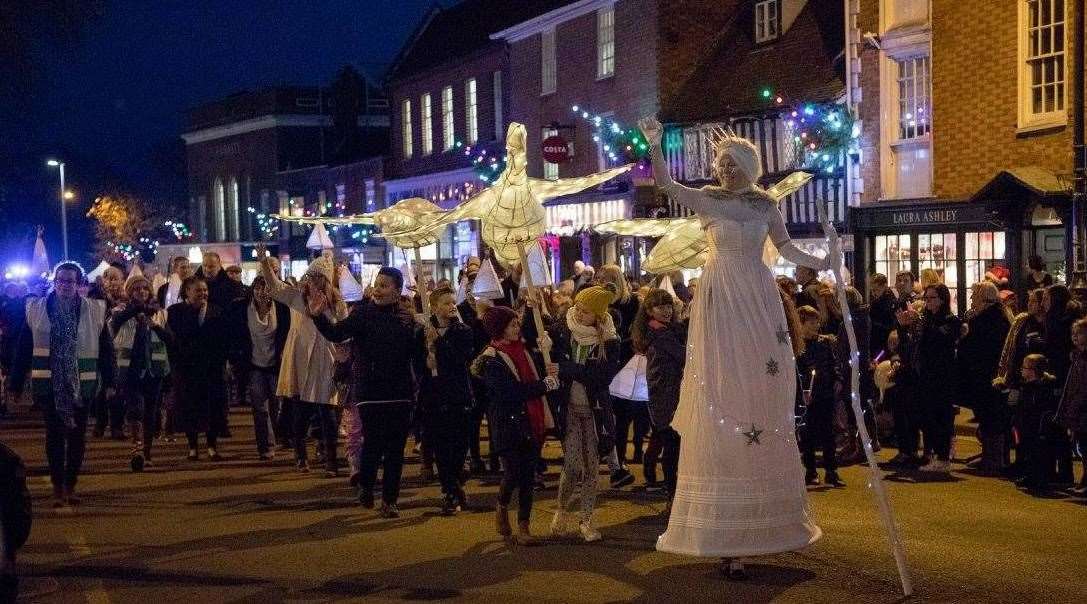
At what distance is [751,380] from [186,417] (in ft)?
28.1

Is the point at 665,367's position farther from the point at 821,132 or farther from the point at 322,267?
the point at 821,132

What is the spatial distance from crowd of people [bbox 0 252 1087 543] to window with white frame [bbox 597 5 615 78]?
59.0ft

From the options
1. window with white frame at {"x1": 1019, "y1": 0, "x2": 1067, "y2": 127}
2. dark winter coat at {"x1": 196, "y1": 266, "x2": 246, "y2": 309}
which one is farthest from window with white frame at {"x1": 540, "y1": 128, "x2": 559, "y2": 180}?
dark winter coat at {"x1": 196, "y1": 266, "x2": 246, "y2": 309}

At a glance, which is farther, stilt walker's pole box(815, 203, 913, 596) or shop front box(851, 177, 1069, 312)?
shop front box(851, 177, 1069, 312)

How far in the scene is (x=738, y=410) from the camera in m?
7.92

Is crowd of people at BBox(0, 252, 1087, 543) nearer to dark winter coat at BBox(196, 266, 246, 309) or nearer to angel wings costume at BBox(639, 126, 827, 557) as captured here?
dark winter coat at BBox(196, 266, 246, 309)

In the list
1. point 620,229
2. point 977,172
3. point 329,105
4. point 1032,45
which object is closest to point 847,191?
point 977,172

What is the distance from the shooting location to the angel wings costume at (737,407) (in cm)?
784

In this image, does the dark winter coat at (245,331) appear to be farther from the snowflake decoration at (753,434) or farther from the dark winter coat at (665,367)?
the snowflake decoration at (753,434)

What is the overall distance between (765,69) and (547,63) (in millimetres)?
9439

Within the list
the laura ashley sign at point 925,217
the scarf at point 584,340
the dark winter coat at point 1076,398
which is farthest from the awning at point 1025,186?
the scarf at point 584,340

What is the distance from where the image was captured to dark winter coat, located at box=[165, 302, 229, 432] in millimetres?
14758

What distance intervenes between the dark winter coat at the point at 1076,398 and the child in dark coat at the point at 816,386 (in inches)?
77.1

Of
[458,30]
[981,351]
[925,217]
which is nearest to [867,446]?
[981,351]
